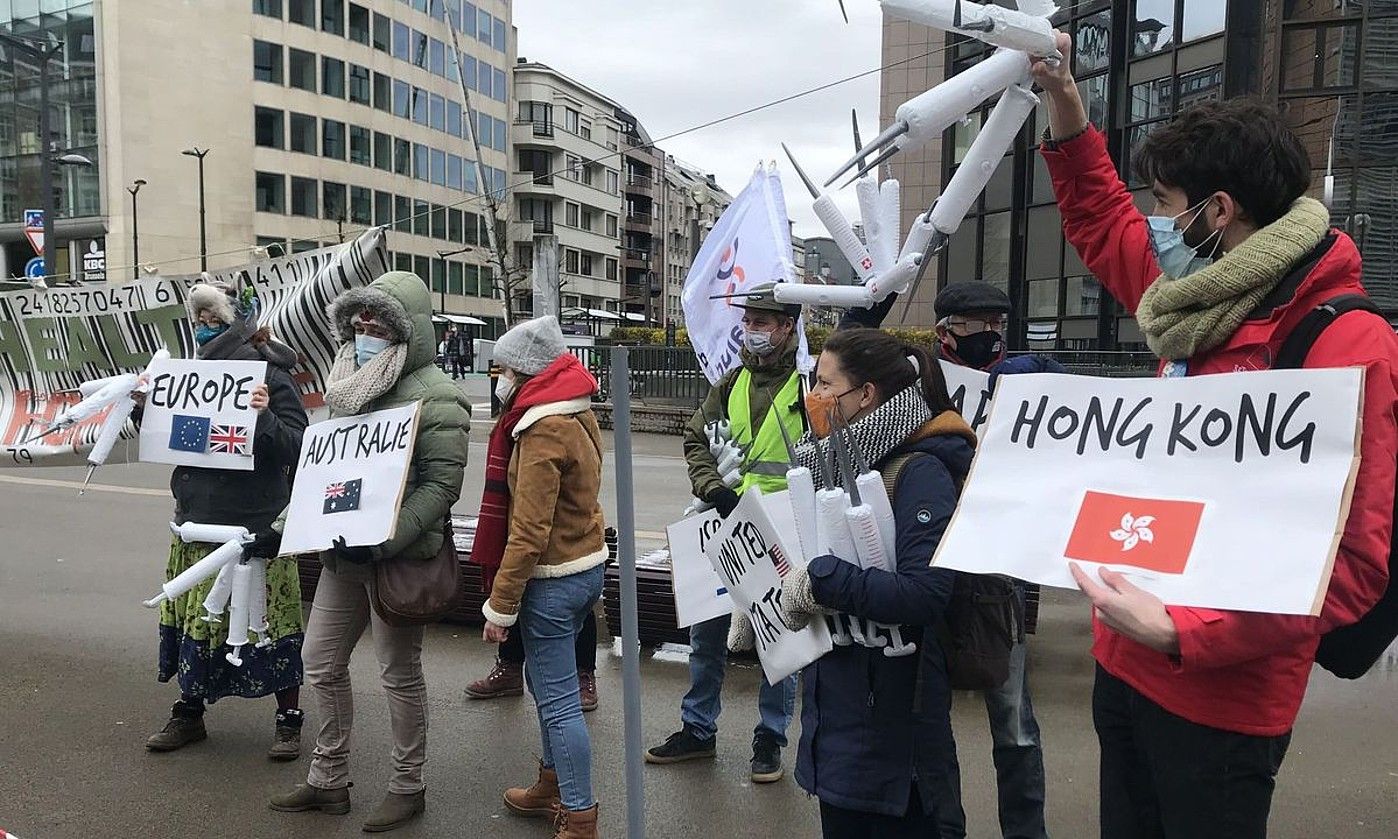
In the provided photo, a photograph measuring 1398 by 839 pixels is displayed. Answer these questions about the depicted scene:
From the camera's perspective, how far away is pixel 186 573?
4176 mm

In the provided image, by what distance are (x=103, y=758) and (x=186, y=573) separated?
3.10ft

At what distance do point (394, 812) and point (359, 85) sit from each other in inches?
2440

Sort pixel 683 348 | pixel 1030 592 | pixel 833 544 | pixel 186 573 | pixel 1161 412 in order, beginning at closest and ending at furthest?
pixel 1161 412
pixel 833 544
pixel 186 573
pixel 1030 592
pixel 683 348

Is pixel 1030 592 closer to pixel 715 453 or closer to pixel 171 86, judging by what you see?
pixel 715 453

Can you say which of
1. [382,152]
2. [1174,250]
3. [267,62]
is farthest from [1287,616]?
[382,152]

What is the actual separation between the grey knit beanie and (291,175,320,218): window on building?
Answer: 57.9 metres

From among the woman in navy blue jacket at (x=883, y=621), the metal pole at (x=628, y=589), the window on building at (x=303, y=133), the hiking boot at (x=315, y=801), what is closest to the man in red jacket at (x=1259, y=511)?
the woman in navy blue jacket at (x=883, y=621)

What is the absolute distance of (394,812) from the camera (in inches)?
146

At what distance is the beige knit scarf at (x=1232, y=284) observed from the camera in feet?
5.87

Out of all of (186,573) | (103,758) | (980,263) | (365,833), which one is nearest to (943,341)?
(365,833)

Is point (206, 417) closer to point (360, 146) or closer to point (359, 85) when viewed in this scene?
point (360, 146)

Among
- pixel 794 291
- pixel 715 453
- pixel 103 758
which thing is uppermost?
pixel 794 291

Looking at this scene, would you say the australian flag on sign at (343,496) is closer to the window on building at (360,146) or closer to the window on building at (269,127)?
the window on building at (269,127)

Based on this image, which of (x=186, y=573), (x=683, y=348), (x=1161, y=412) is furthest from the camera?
(x=683, y=348)
